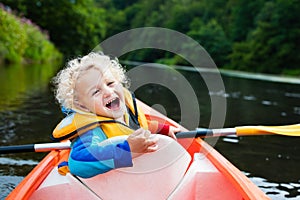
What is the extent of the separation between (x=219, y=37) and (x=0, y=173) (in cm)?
2981

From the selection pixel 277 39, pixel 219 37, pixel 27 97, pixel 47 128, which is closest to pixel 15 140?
pixel 47 128

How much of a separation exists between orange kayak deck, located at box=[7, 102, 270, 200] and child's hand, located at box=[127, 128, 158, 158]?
1.11ft

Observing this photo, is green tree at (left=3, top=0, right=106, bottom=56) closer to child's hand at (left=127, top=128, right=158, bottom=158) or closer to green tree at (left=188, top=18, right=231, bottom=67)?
green tree at (left=188, top=18, right=231, bottom=67)

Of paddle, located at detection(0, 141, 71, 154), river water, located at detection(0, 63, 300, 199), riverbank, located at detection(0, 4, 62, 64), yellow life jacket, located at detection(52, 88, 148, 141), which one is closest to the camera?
yellow life jacket, located at detection(52, 88, 148, 141)

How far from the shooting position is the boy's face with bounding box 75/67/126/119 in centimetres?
196

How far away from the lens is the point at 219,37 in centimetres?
3206

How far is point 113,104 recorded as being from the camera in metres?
2.04

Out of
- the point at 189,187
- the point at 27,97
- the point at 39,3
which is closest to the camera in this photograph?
the point at 189,187

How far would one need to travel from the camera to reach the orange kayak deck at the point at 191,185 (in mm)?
2051

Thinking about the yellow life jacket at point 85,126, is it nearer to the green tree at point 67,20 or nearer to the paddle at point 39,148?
the paddle at point 39,148

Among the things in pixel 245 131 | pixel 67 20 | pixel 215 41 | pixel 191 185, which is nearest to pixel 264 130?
pixel 245 131

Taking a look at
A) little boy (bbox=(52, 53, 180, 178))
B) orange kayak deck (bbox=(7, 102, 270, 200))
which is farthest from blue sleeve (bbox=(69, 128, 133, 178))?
orange kayak deck (bbox=(7, 102, 270, 200))

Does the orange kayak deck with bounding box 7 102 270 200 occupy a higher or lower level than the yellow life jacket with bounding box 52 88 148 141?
lower

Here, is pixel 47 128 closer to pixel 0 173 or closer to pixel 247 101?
pixel 0 173
